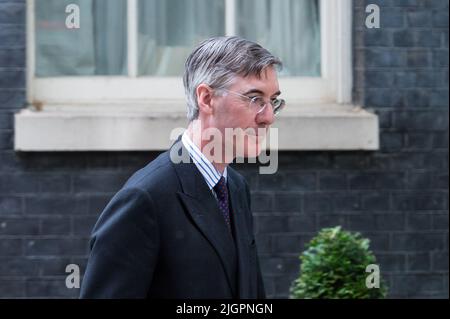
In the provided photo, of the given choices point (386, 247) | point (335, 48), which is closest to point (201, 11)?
point (335, 48)

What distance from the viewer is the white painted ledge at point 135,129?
6.91m

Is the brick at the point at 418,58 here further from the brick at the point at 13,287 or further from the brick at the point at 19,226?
the brick at the point at 13,287

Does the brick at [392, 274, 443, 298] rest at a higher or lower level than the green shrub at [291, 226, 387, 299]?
lower

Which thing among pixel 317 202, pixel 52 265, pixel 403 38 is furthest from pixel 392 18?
pixel 52 265

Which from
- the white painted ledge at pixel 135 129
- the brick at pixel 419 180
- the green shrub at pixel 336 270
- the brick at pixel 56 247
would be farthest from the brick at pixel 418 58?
the brick at pixel 56 247

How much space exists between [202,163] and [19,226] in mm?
4132

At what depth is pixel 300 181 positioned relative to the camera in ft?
23.5

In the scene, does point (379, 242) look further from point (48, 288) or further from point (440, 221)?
point (48, 288)

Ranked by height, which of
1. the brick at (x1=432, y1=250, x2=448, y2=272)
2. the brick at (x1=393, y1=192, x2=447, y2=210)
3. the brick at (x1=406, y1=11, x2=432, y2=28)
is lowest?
the brick at (x1=432, y1=250, x2=448, y2=272)

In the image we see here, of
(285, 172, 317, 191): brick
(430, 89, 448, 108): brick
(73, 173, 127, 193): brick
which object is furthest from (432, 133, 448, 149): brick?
(73, 173, 127, 193): brick

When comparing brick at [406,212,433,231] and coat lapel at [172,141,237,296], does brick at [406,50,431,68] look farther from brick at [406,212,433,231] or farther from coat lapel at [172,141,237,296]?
coat lapel at [172,141,237,296]

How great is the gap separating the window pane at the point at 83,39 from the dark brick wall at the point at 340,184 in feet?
0.78

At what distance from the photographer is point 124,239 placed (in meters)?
2.86

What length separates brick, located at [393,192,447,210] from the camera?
7238 millimetres
